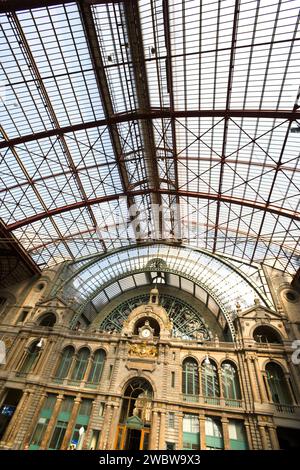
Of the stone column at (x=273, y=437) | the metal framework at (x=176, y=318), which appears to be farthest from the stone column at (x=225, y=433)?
the metal framework at (x=176, y=318)

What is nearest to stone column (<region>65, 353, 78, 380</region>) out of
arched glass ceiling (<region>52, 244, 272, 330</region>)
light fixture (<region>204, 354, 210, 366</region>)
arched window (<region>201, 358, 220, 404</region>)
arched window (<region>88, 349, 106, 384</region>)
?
arched window (<region>88, 349, 106, 384</region>)

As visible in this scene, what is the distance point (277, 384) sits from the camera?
24438mm

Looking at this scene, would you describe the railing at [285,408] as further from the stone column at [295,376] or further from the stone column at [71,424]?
the stone column at [71,424]

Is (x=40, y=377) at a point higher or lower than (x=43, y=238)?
lower

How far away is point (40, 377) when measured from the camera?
27.6 meters

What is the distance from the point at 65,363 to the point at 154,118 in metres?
30.8

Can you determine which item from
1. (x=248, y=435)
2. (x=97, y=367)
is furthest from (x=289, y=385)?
(x=97, y=367)

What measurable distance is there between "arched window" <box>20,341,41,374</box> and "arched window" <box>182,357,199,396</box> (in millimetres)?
18729

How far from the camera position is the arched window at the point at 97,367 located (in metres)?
28.0

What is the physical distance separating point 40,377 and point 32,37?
3346cm

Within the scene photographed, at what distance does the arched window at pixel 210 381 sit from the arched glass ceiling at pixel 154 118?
16.2 meters

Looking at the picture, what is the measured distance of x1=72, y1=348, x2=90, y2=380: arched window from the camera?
28652mm
